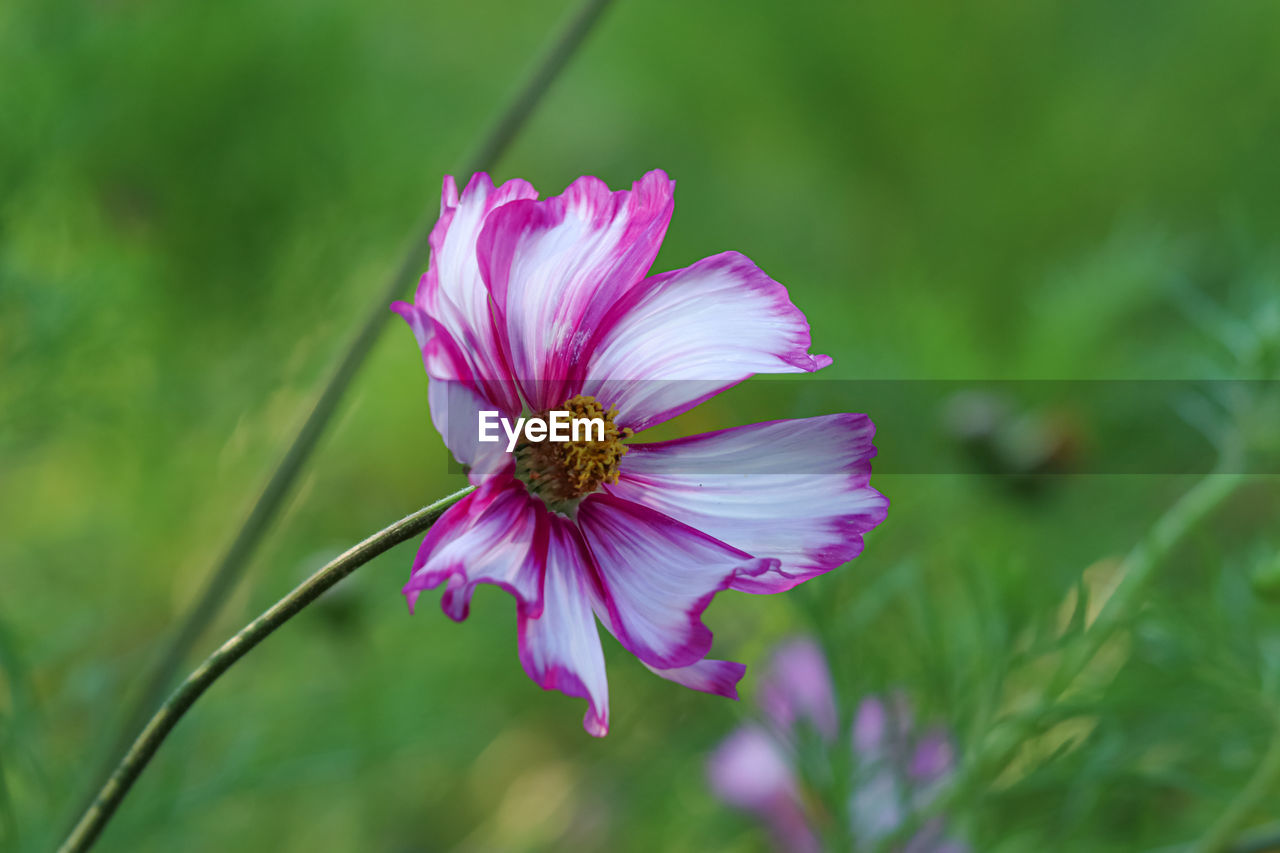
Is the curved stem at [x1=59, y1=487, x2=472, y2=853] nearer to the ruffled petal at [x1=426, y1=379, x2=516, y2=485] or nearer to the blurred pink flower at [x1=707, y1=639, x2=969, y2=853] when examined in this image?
the ruffled petal at [x1=426, y1=379, x2=516, y2=485]

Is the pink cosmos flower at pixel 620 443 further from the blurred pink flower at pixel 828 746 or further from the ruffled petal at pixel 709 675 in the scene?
the blurred pink flower at pixel 828 746

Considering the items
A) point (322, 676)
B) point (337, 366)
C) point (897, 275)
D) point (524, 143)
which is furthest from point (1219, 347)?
point (524, 143)

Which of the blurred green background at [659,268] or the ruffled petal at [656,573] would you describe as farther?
the blurred green background at [659,268]

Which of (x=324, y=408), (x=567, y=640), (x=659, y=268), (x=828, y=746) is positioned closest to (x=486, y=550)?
(x=567, y=640)

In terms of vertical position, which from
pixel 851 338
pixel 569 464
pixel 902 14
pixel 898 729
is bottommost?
pixel 898 729

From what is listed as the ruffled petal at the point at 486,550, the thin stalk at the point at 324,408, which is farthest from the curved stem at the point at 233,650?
the thin stalk at the point at 324,408

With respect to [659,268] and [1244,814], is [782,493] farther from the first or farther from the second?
[659,268]

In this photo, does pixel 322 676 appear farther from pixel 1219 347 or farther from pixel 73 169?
pixel 1219 347
